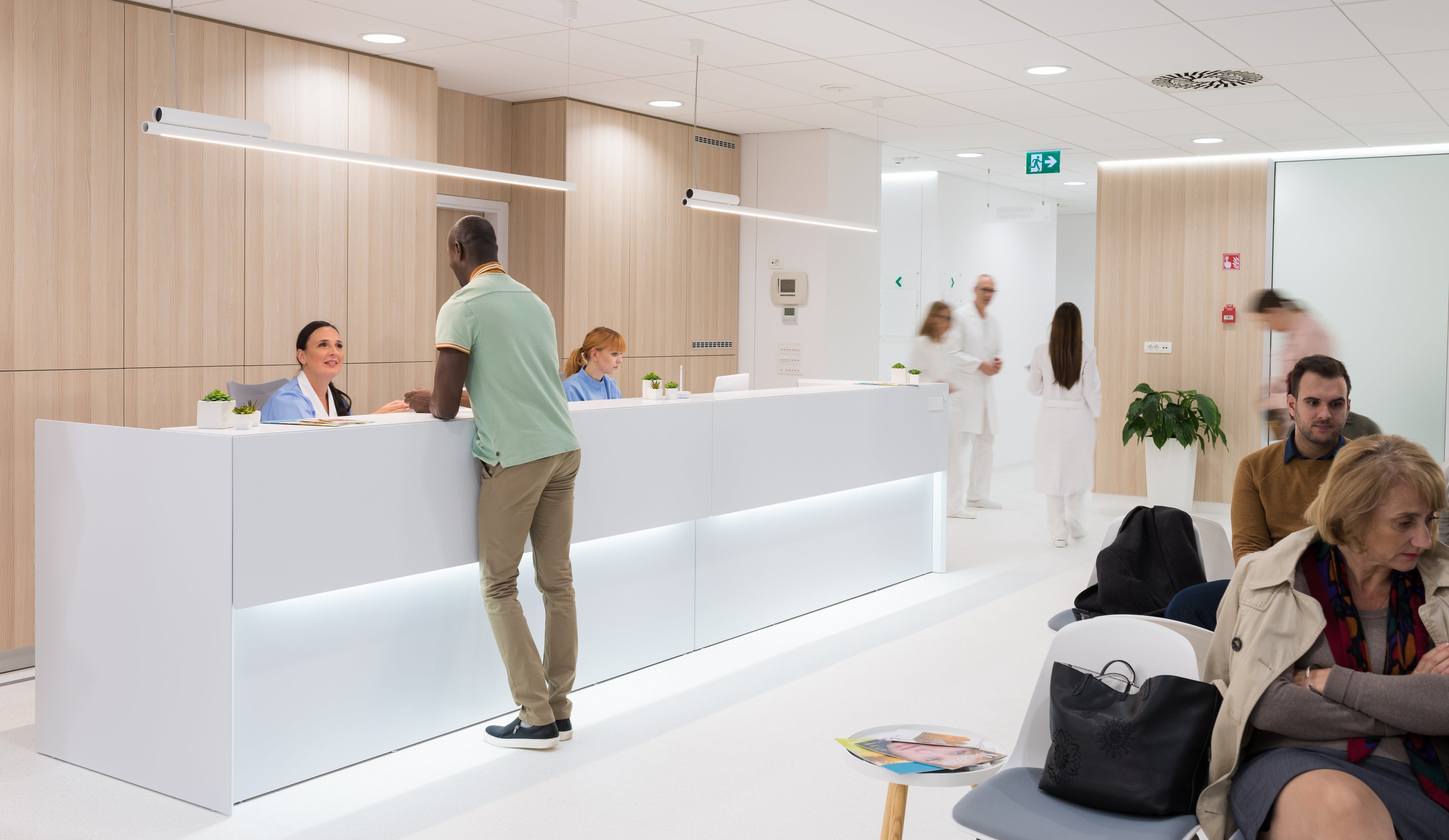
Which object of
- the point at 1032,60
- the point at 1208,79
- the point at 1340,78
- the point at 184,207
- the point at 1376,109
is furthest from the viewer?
the point at 1376,109

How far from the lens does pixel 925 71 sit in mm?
6574

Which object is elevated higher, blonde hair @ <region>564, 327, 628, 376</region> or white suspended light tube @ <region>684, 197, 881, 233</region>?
white suspended light tube @ <region>684, 197, 881, 233</region>

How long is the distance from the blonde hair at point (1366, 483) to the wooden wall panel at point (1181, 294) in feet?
24.9

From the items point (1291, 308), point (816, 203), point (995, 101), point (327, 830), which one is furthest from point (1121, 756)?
point (816, 203)

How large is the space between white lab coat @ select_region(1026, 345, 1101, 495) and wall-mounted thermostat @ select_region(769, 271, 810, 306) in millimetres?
1810

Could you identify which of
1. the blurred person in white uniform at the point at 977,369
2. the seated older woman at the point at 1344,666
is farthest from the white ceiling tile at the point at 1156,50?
the seated older woman at the point at 1344,666

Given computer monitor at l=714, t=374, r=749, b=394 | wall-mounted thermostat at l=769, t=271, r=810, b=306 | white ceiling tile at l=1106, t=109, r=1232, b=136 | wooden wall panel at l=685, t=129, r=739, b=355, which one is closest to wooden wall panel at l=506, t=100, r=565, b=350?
wooden wall panel at l=685, t=129, r=739, b=355

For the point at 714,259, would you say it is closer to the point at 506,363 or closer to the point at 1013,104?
the point at 1013,104

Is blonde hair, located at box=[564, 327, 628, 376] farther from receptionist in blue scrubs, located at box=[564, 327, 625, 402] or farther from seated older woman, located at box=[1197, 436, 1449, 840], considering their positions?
seated older woman, located at box=[1197, 436, 1449, 840]

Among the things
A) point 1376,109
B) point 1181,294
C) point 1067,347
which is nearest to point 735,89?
point 1067,347

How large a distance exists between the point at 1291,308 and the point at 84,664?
559cm

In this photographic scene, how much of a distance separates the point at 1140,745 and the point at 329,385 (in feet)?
12.4

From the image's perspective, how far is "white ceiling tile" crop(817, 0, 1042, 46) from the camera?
204 inches

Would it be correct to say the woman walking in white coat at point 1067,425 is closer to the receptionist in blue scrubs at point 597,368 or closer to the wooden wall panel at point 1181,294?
the wooden wall panel at point 1181,294
